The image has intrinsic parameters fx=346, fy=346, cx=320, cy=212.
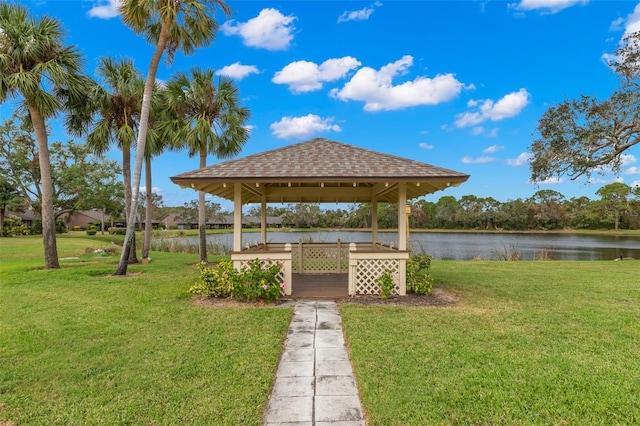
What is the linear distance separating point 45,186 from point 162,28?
5862 millimetres

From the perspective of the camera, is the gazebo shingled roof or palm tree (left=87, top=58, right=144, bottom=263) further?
palm tree (left=87, top=58, right=144, bottom=263)

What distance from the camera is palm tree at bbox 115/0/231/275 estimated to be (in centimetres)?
912

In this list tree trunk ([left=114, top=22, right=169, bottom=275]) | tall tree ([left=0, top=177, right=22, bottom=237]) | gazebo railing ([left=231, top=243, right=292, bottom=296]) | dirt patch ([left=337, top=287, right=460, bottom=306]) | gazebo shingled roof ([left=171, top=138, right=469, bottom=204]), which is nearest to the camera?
dirt patch ([left=337, top=287, right=460, bottom=306])

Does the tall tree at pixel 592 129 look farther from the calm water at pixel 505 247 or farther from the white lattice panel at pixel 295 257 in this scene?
the white lattice panel at pixel 295 257

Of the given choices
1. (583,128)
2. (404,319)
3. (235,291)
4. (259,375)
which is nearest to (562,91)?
(583,128)

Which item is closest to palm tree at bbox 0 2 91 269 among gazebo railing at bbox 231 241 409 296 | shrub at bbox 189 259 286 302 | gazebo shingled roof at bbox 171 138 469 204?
gazebo shingled roof at bbox 171 138 469 204

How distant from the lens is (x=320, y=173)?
6.78m

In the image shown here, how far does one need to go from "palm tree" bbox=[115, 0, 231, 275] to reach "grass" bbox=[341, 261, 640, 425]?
723cm

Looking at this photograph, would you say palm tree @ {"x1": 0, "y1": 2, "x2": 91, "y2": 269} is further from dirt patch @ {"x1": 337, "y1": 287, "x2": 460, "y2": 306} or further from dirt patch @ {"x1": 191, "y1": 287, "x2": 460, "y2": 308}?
Answer: dirt patch @ {"x1": 337, "y1": 287, "x2": 460, "y2": 306}

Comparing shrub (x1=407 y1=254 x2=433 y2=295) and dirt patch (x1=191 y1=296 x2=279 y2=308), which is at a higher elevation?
shrub (x1=407 y1=254 x2=433 y2=295)

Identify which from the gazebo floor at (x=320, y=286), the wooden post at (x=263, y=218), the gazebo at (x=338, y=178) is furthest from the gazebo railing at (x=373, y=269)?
the wooden post at (x=263, y=218)

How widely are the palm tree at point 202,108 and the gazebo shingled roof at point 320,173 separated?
365 centimetres

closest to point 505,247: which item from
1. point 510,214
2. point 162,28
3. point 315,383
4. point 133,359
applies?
point 162,28

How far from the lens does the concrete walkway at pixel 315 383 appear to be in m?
2.74
